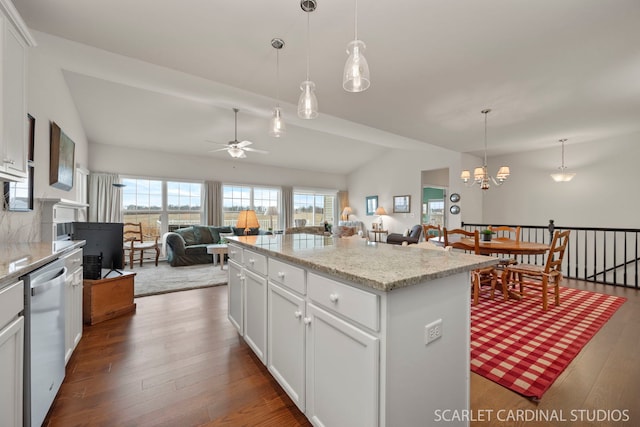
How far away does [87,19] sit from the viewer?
2.12 m

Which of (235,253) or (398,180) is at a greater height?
(398,180)

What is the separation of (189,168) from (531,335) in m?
7.36

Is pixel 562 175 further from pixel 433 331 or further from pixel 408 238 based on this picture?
pixel 433 331

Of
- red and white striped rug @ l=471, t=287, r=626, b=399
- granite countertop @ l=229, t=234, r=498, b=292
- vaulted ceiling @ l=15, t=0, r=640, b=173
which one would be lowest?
red and white striped rug @ l=471, t=287, r=626, b=399

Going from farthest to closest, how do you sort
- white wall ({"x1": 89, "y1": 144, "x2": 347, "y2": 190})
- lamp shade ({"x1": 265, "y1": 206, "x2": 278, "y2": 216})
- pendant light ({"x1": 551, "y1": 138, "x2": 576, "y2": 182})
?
1. lamp shade ({"x1": 265, "y1": 206, "x2": 278, "y2": 216})
2. white wall ({"x1": 89, "y1": 144, "x2": 347, "y2": 190})
3. pendant light ({"x1": 551, "y1": 138, "x2": 576, "y2": 182})

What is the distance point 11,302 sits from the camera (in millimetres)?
1088

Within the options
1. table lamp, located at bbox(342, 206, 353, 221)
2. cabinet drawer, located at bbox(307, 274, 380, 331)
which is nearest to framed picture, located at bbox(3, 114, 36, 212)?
cabinet drawer, located at bbox(307, 274, 380, 331)

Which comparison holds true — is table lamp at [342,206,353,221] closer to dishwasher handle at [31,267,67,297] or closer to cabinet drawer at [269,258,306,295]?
cabinet drawer at [269,258,306,295]

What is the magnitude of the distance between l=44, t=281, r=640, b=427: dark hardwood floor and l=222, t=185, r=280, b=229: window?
5.20 metres

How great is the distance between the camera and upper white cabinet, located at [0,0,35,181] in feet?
5.15

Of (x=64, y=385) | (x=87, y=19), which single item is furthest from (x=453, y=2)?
(x=64, y=385)

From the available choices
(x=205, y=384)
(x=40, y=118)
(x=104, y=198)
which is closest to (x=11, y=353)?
(x=205, y=384)

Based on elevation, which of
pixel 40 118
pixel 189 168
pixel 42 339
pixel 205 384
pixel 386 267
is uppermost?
pixel 189 168

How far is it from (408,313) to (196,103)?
530 cm
